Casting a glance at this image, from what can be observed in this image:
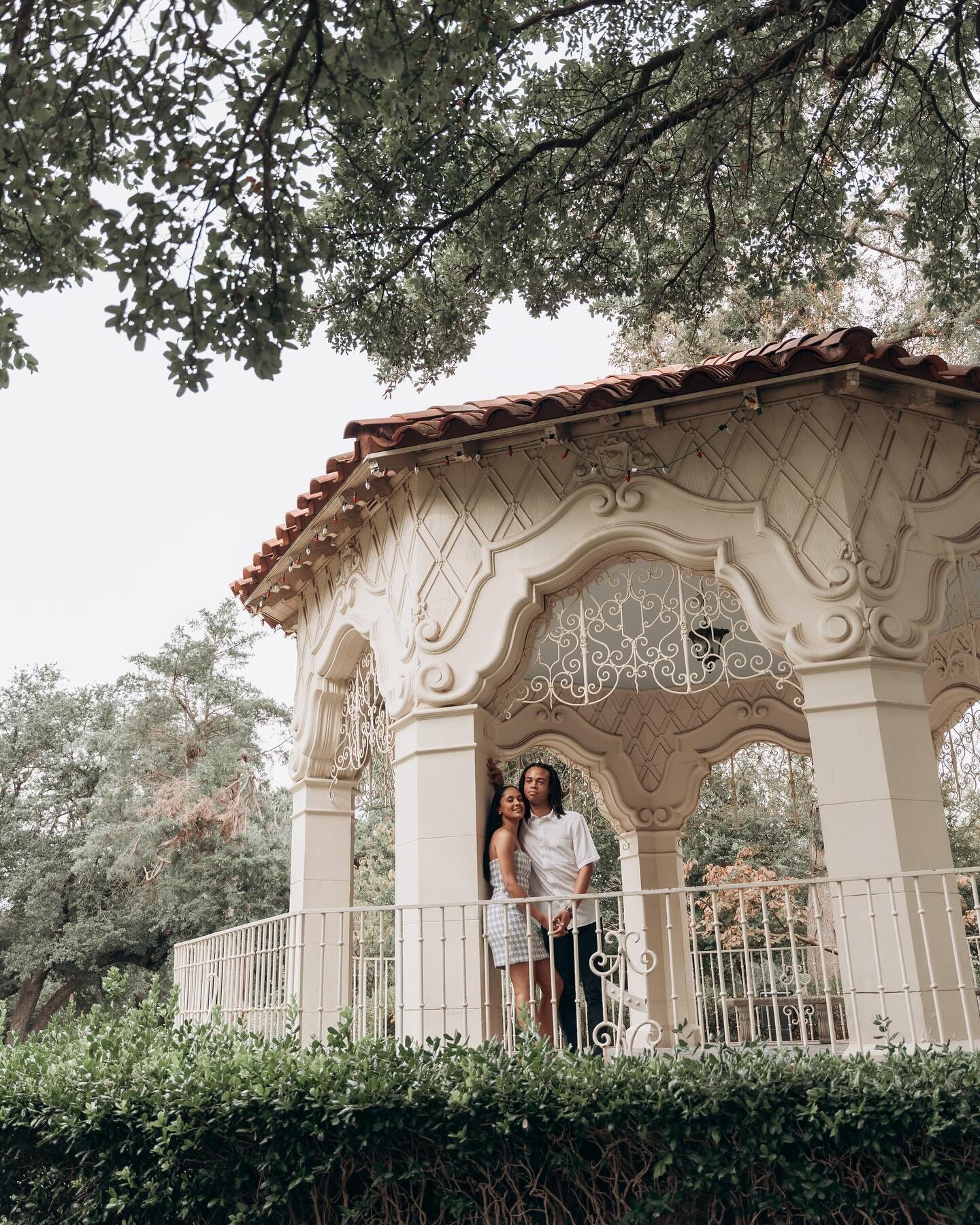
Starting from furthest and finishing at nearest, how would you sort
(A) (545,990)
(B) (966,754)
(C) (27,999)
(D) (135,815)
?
(C) (27,999), (D) (135,815), (B) (966,754), (A) (545,990)

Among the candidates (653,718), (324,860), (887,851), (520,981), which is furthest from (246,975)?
(653,718)

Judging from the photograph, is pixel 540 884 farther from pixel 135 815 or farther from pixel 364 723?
pixel 135 815

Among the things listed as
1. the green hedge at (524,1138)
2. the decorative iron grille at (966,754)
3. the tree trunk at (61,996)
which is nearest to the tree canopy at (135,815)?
the tree trunk at (61,996)

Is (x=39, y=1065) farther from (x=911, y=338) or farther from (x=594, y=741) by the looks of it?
(x=911, y=338)

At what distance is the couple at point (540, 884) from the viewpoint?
670 cm

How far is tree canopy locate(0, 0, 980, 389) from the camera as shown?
4.69 meters

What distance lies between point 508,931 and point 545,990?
2.14 ft

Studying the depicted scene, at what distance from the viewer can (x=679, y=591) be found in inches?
287

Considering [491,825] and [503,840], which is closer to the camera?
[503,840]

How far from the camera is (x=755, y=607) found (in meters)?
6.55

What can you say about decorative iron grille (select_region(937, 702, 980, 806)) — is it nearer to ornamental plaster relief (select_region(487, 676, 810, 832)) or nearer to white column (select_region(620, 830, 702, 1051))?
ornamental plaster relief (select_region(487, 676, 810, 832))

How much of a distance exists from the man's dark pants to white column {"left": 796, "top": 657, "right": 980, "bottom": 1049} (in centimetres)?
158

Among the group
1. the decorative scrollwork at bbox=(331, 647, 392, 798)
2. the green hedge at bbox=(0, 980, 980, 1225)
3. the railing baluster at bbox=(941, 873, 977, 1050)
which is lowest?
the green hedge at bbox=(0, 980, 980, 1225)

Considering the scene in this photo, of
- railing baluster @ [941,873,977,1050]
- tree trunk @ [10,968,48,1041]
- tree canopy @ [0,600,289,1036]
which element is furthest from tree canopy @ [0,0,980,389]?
tree trunk @ [10,968,48,1041]
